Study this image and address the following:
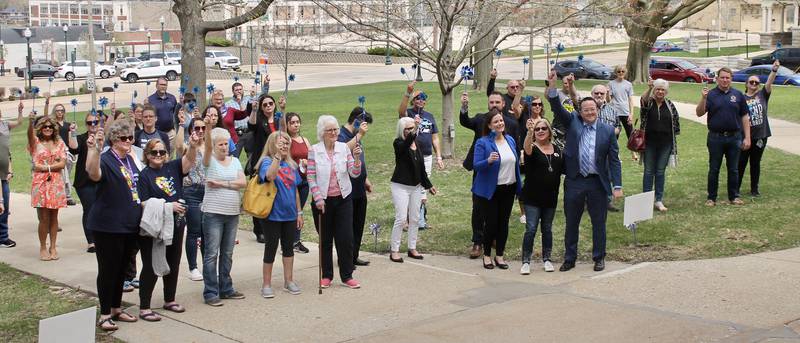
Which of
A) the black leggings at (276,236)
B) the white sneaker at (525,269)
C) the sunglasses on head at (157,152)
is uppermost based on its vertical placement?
the sunglasses on head at (157,152)

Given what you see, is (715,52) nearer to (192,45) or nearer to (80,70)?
(80,70)

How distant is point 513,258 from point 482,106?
651 inches

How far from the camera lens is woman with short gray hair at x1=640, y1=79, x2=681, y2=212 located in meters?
12.3

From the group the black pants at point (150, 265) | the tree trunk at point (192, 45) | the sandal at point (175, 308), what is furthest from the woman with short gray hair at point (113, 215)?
the tree trunk at point (192, 45)

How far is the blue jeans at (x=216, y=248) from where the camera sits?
8.74 meters

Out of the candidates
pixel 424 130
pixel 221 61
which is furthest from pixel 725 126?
pixel 221 61

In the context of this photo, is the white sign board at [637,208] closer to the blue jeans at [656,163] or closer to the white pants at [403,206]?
the blue jeans at [656,163]

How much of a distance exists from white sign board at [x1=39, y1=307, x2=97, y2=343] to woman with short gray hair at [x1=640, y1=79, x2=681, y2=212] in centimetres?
769

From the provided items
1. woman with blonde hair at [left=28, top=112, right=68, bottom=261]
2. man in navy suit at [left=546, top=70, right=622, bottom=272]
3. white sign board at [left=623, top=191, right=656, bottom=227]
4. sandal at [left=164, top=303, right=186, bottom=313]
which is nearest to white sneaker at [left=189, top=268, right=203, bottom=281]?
sandal at [left=164, top=303, right=186, bottom=313]

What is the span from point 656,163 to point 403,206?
3.90m

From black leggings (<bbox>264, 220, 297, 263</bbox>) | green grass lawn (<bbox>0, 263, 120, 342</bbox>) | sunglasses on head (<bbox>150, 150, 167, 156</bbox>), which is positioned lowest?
green grass lawn (<bbox>0, 263, 120, 342</bbox>)

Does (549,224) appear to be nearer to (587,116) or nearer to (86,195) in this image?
(587,116)

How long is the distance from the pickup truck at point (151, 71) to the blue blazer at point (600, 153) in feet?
164

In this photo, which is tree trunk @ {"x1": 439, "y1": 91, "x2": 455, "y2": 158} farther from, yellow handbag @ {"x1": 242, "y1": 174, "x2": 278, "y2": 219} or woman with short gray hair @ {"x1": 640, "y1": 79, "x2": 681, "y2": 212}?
yellow handbag @ {"x1": 242, "y1": 174, "x2": 278, "y2": 219}
